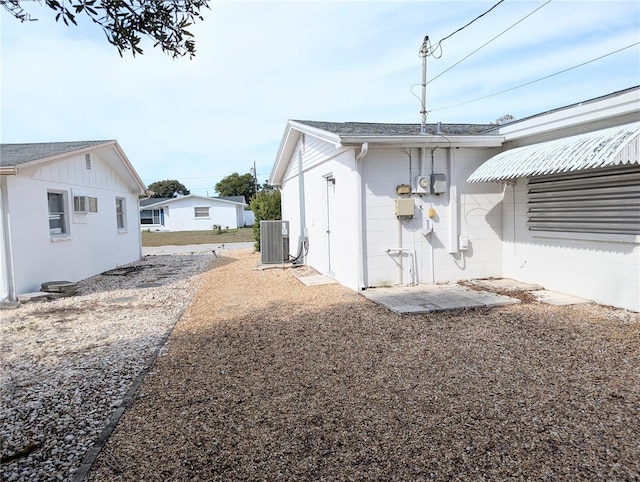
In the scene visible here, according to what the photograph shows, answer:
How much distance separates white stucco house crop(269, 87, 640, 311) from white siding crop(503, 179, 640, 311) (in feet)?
0.05

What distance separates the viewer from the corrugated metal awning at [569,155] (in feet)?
16.7

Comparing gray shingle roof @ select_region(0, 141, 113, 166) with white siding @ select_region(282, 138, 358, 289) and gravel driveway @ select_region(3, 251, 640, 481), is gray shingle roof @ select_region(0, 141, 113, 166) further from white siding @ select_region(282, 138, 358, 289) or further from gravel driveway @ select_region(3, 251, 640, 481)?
white siding @ select_region(282, 138, 358, 289)

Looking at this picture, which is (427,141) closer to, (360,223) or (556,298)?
(360,223)

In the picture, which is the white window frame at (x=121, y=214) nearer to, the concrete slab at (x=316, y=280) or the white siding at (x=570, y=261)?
the concrete slab at (x=316, y=280)

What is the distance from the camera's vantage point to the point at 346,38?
9.41m

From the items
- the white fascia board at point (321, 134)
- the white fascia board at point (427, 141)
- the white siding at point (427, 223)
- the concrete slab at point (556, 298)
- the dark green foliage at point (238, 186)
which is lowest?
the concrete slab at point (556, 298)

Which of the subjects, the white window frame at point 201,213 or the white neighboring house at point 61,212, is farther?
the white window frame at point 201,213

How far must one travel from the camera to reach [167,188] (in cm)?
7656

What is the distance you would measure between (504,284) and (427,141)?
117 inches

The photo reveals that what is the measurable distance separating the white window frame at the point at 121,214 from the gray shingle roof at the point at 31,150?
3176 mm

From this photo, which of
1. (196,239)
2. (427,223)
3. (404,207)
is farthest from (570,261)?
(196,239)

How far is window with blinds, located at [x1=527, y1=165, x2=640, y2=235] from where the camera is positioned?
5.85m

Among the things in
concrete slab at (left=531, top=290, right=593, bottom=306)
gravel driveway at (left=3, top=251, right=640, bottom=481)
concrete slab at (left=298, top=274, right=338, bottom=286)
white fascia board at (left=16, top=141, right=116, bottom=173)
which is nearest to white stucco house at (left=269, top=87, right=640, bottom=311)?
concrete slab at (left=531, top=290, right=593, bottom=306)

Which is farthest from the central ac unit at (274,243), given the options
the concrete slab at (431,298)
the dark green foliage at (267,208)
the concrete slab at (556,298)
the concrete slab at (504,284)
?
the concrete slab at (556,298)
